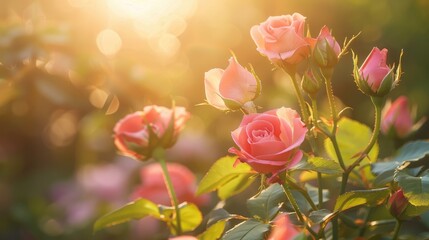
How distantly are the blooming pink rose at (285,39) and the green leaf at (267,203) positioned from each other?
0.46 ft

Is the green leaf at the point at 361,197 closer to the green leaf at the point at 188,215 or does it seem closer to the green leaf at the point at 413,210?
the green leaf at the point at 413,210

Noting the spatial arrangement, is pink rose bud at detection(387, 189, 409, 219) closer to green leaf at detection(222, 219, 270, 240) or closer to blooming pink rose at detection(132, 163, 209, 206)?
green leaf at detection(222, 219, 270, 240)

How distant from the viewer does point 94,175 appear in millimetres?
1618

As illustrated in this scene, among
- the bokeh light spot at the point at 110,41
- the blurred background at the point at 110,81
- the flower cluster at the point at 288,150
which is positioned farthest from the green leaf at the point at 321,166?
the bokeh light spot at the point at 110,41

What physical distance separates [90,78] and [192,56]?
60 cm

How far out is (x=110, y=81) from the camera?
59.2 inches

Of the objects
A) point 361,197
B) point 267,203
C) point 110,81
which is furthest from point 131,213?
point 110,81

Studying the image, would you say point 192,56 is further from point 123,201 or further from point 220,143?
point 123,201

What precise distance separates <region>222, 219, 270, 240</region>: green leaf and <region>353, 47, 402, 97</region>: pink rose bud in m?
0.17

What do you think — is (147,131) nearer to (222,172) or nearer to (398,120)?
(222,172)

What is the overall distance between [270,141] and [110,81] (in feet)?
2.87

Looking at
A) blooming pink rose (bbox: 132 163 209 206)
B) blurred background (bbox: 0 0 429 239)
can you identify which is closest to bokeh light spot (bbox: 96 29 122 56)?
blurred background (bbox: 0 0 429 239)

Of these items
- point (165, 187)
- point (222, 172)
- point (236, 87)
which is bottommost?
point (165, 187)

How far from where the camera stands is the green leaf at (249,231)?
0.68 metres
